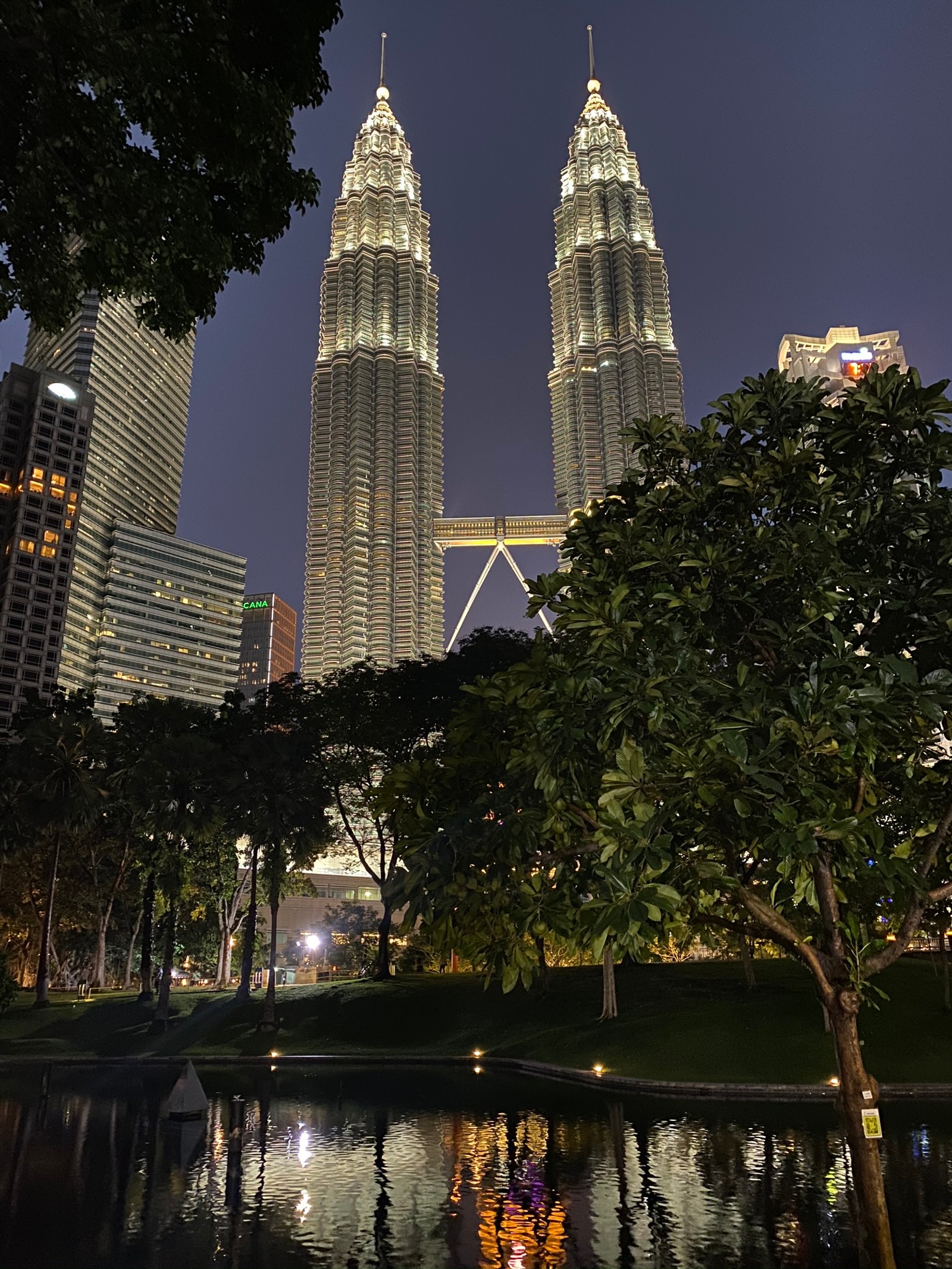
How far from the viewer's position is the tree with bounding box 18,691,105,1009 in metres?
53.4

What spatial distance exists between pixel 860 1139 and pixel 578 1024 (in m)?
30.9

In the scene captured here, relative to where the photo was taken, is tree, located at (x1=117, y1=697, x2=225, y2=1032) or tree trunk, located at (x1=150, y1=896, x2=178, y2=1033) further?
tree, located at (x1=117, y1=697, x2=225, y2=1032)

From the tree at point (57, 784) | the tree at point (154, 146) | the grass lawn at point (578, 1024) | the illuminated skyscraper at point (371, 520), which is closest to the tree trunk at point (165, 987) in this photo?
the grass lawn at point (578, 1024)

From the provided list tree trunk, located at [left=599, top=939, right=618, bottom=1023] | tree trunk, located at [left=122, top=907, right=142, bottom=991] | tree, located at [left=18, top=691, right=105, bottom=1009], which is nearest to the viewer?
tree trunk, located at [left=599, top=939, right=618, bottom=1023]

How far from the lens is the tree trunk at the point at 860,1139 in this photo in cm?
1210

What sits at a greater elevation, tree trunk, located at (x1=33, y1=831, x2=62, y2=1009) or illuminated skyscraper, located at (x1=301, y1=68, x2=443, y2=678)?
illuminated skyscraper, located at (x1=301, y1=68, x2=443, y2=678)

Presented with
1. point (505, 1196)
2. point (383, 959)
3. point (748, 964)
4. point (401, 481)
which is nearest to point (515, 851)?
point (505, 1196)

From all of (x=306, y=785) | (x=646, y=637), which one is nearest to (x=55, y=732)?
(x=306, y=785)

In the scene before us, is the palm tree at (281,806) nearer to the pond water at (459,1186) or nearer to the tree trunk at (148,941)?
the tree trunk at (148,941)

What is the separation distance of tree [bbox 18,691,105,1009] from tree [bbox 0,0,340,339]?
1736 inches

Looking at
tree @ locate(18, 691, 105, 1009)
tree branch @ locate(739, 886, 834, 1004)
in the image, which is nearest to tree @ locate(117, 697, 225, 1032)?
tree @ locate(18, 691, 105, 1009)

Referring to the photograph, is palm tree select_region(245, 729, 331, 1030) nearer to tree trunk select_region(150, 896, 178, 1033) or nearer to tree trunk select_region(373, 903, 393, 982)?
tree trunk select_region(150, 896, 178, 1033)

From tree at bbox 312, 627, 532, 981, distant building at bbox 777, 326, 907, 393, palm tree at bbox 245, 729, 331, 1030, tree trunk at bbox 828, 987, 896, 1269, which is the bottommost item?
tree trunk at bbox 828, 987, 896, 1269

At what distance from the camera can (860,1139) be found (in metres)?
12.8
